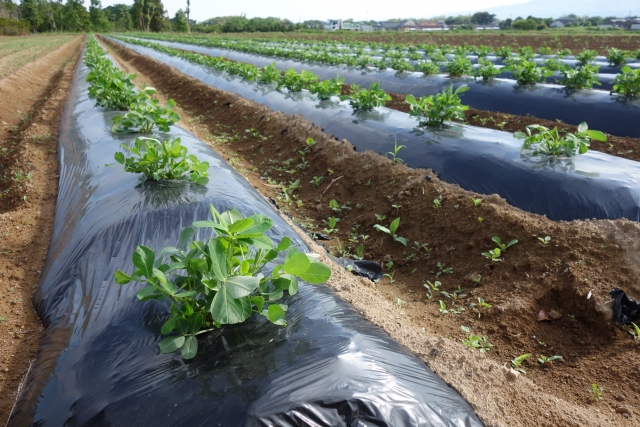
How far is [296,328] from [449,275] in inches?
78.1

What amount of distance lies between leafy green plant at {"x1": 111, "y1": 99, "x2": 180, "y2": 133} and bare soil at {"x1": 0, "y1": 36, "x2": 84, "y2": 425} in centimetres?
113

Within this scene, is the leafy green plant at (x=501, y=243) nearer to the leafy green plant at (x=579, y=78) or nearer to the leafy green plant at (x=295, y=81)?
the leafy green plant at (x=579, y=78)

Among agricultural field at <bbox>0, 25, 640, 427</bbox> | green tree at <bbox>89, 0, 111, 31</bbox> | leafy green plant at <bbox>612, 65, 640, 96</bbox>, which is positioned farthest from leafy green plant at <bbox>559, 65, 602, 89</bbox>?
green tree at <bbox>89, 0, 111, 31</bbox>

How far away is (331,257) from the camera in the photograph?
3248mm

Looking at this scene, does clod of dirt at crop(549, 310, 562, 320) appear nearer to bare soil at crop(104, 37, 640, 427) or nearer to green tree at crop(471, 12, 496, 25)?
bare soil at crop(104, 37, 640, 427)

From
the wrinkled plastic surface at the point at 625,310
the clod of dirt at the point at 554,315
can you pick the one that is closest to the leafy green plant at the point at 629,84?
the wrinkled plastic surface at the point at 625,310

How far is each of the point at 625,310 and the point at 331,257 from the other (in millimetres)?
1963

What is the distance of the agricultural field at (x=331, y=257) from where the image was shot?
1.57 metres

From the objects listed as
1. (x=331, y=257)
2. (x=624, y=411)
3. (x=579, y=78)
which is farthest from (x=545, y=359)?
(x=579, y=78)

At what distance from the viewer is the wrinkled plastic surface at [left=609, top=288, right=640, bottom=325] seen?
2523 mm

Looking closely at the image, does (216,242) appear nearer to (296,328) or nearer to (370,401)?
(296,328)

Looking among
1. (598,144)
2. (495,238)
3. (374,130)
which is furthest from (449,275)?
(598,144)

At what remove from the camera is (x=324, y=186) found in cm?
500

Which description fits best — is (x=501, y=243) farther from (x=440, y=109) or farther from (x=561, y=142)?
(x=440, y=109)
